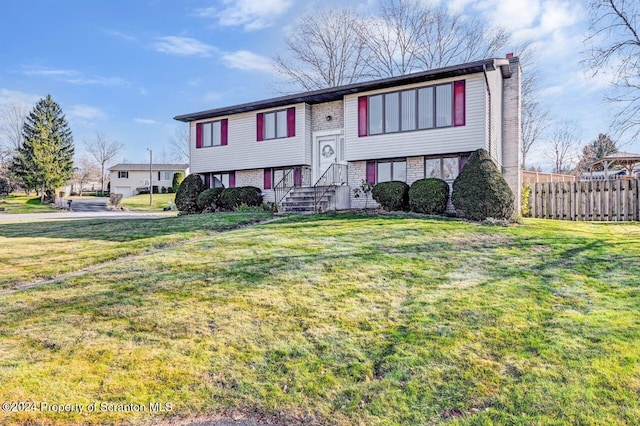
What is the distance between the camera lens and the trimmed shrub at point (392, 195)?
14.7 m

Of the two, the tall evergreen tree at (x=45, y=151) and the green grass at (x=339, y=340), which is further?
the tall evergreen tree at (x=45, y=151)

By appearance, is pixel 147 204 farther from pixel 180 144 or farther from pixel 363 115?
pixel 363 115

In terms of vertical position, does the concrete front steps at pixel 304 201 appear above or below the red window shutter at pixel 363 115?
below

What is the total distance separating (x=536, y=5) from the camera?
14.7m

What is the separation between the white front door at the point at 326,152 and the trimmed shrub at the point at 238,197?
3.08 m

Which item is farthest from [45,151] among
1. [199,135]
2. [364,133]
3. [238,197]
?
[364,133]

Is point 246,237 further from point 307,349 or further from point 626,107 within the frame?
point 626,107

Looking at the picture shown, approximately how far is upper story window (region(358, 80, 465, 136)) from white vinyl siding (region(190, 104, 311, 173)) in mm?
3074

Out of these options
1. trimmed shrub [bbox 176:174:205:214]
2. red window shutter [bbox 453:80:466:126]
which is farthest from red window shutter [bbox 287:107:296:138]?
red window shutter [bbox 453:80:466:126]

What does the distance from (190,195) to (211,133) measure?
3.72 m

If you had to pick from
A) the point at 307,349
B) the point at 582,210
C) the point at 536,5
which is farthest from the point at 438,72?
the point at 307,349

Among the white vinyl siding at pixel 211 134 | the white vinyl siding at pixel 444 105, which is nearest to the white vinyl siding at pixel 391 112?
the white vinyl siding at pixel 444 105

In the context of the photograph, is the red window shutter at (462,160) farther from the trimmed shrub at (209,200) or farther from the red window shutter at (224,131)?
the red window shutter at (224,131)

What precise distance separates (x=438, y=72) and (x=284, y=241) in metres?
9.38
